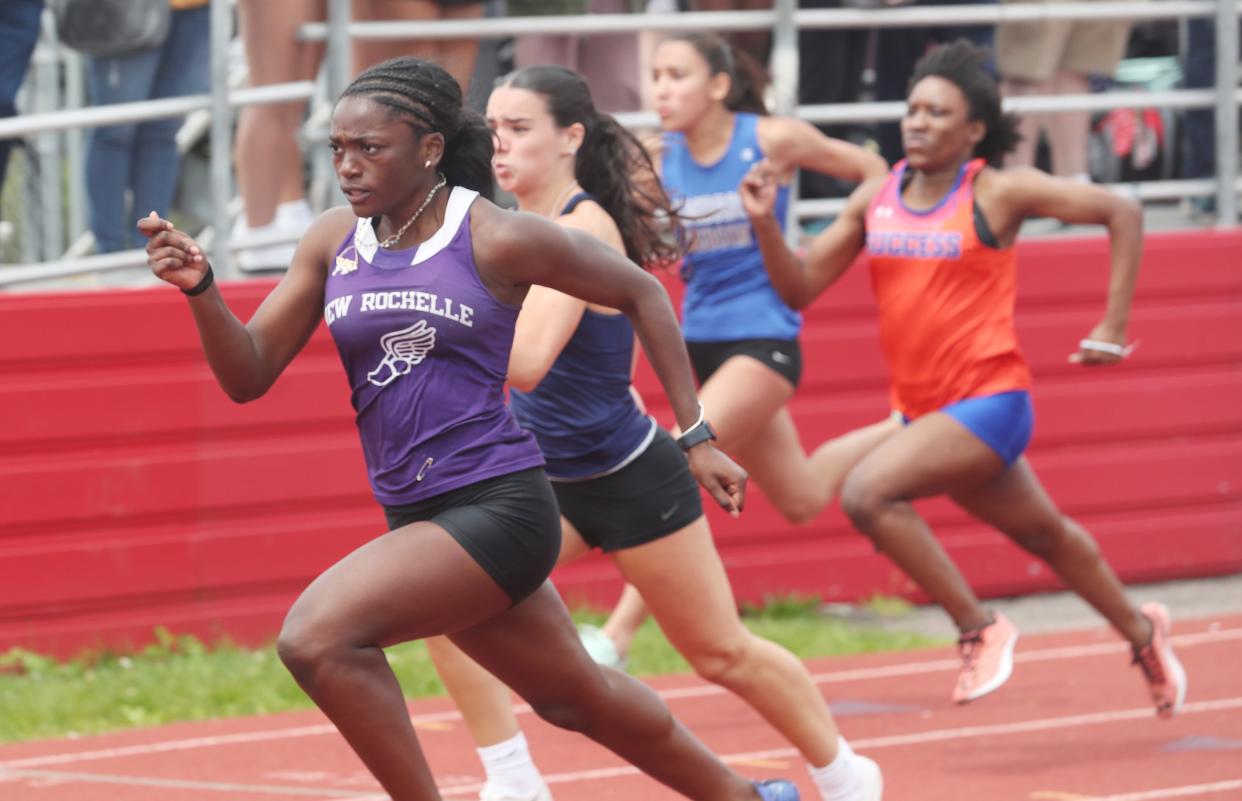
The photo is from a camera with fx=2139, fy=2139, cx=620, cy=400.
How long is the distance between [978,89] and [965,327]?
861 millimetres

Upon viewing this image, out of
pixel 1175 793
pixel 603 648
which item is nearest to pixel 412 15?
pixel 603 648

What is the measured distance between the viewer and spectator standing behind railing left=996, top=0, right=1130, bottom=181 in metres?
10.7

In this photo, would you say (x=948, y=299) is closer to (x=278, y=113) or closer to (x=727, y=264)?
(x=727, y=264)

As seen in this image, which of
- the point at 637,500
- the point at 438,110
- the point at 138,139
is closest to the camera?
the point at 438,110

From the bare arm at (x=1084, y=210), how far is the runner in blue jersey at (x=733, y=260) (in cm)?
119

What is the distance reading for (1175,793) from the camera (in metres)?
6.61

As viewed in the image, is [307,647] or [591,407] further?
[591,407]

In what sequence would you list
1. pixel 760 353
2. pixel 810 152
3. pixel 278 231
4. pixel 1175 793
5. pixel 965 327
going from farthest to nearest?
pixel 278 231 < pixel 810 152 < pixel 760 353 < pixel 965 327 < pixel 1175 793

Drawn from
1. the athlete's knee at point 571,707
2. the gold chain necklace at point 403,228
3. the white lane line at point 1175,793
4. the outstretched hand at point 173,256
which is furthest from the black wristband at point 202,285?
the white lane line at point 1175,793

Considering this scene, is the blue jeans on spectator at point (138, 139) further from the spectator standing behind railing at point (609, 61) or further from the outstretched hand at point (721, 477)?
the outstretched hand at point (721, 477)

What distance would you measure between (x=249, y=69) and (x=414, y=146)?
4.59 metres

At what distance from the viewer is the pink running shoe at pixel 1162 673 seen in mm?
7484

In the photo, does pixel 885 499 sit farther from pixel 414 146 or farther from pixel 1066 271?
pixel 1066 271

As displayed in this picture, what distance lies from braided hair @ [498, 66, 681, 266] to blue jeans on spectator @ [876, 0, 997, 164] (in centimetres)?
452
